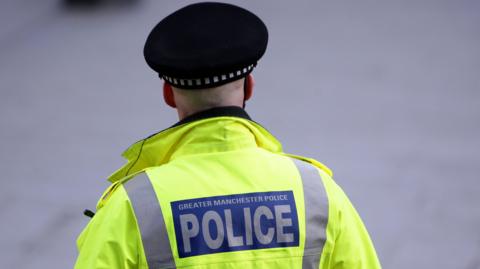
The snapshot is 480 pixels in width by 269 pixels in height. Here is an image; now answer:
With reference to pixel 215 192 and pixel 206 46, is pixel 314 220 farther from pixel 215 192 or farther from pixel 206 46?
pixel 206 46

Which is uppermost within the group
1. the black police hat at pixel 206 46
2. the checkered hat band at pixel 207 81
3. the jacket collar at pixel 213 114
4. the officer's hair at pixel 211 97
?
the black police hat at pixel 206 46

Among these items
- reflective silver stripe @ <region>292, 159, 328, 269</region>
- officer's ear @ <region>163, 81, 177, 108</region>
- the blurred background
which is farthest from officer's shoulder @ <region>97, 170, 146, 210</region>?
the blurred background

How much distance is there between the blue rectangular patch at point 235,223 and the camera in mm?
1099

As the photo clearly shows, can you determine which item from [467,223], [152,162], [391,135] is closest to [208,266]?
[152,162]

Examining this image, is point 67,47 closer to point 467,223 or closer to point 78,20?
point 78,20

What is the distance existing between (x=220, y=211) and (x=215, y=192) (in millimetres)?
25

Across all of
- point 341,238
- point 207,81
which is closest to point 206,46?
point 207,81

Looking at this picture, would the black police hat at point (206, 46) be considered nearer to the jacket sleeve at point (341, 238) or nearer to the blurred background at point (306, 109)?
the jacket sleeve at point (341, 238)

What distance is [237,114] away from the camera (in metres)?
1.13

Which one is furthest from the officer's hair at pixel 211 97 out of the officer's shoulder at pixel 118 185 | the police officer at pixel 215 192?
the officer's shoulder at pixel 118 185

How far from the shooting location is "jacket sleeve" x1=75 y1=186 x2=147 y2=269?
3.50 ft

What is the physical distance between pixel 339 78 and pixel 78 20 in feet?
3.49

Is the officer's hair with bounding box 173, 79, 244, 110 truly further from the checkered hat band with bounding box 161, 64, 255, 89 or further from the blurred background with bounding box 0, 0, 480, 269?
the blurred background with bounding box 0, 0, 480, 269

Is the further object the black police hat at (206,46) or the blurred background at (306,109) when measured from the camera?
the blurred background at (306,109)
